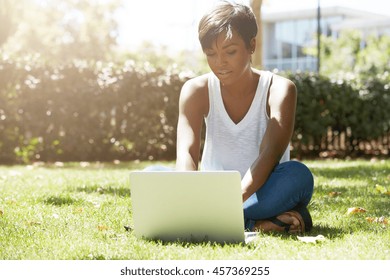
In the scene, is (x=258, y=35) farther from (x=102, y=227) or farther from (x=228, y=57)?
(x=102, y=227)

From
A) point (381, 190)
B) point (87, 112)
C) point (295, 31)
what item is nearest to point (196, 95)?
point (381, 190)

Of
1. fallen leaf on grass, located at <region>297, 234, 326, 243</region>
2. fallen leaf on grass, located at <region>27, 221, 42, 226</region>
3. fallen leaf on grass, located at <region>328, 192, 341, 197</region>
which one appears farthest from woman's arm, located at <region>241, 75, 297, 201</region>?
fallen leaf on grass, located at <region>328, 192, 341, 197</region>

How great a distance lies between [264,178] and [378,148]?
8410 mm

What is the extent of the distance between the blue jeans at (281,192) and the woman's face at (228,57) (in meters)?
0.57

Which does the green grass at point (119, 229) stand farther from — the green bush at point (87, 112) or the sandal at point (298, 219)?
the green bush at point (87, 112)

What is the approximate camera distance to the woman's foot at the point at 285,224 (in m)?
3.79

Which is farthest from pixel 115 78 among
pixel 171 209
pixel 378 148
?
pixel 171 209

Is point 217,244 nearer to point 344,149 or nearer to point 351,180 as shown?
point 351,180

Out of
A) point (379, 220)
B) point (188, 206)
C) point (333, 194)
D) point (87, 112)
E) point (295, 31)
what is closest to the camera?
point (188, 206)

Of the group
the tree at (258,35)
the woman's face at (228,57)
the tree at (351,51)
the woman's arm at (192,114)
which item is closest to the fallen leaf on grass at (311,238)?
the woman's arm at (192,114)

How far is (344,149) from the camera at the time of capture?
11383 mm

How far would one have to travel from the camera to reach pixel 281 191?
3707 mm

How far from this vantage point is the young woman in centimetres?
367

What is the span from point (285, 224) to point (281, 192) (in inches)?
8.3
